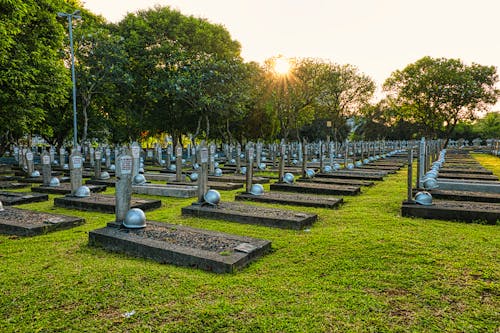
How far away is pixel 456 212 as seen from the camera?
24.1 ft

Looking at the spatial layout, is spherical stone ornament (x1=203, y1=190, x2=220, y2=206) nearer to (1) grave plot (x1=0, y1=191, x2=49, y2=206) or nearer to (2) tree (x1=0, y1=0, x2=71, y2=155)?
(1) grave plot (x1=0, y1=191, x2=49, y2=206)

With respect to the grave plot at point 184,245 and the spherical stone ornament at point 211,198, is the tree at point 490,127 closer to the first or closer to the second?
the spherical stone ornament at point 211,198

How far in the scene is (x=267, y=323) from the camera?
127 inches

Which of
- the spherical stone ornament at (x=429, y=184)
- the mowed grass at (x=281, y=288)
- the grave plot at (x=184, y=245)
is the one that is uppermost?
the spherical stone ornament at (x=429, y=184)

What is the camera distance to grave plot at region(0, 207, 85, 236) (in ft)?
21.3

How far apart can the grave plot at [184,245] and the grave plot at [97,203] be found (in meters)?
2.52

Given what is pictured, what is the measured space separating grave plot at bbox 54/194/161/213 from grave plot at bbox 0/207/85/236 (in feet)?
4.07

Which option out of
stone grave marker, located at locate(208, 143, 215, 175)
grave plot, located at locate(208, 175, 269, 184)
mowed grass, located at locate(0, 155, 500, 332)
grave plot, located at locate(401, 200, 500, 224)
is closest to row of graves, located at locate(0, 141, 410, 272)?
mowed grass, located at locate(0, 155, 500, 332)

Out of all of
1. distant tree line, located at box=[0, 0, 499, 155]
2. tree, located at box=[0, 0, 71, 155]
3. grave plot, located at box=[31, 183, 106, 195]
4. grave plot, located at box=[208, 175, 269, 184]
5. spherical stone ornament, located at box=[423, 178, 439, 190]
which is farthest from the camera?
distant tree line, located at box=[0, 0, 499, 155]

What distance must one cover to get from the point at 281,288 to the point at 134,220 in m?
3.25

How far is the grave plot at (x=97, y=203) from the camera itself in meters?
8.63

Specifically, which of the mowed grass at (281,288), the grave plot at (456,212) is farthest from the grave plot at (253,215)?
the grave plot at (456,212)

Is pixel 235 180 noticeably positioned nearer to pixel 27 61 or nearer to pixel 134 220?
pixel 134 220

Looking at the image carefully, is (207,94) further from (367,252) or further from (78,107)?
(367,252)
